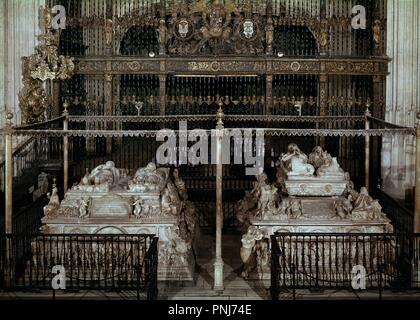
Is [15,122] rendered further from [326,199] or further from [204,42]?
[326,199]

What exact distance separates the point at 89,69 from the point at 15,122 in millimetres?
1911

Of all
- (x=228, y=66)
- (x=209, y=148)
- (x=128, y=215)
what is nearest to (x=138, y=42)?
(x=228, y=66)

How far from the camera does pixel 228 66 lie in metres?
14.7

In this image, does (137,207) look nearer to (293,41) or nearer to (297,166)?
(297,166)

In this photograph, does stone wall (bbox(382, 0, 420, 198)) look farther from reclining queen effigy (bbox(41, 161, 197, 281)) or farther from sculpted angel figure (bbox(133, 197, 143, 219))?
sculpted angel figure (bbox(133, 197, 143, 219))

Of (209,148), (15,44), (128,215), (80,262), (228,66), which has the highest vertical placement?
(15,44)

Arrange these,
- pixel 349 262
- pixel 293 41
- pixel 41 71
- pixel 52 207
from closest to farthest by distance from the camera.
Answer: pixel 349 262 < pixel 52 207 < pixel 41 71 < pixel 293 41

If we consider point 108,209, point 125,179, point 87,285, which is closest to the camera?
point 87,285

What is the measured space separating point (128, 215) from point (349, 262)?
10.6 ft

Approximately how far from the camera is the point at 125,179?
37.2ft

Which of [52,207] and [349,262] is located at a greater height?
[52,207]

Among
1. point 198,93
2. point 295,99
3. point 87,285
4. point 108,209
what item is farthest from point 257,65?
point 87,285

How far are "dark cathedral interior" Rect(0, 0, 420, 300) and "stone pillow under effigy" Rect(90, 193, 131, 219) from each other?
0.02m

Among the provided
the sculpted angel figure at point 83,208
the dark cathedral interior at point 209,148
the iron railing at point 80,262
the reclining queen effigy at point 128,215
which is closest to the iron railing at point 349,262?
the dark cathedral interior at point 209,148
